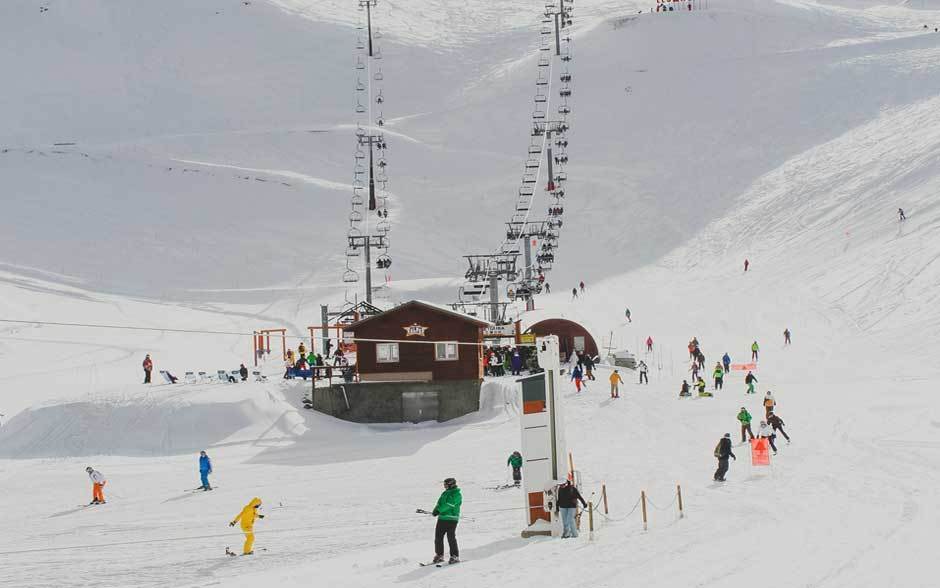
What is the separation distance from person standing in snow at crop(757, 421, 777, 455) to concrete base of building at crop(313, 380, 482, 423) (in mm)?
12440

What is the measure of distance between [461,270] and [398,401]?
3104 centimetres

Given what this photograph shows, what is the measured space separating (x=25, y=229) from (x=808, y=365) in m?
45.0

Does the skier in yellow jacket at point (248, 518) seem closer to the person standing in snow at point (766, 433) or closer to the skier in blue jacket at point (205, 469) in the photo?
the skier in blue jacket at point (205, 469)

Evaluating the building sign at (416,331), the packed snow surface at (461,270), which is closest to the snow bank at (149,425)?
the packed snow surface at (461,270)

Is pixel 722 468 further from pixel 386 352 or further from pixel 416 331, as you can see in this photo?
pixel 386 352

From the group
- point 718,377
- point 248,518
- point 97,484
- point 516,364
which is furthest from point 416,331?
point 248,518

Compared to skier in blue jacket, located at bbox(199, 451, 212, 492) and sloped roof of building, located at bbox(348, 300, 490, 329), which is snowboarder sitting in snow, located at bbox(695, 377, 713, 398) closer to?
sloped roof of building, located at bbox(348, 300, 490, 329)

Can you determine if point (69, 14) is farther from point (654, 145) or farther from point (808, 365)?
point (808, 365)

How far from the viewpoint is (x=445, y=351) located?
34.2 m

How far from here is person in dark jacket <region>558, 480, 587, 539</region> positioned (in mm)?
15188

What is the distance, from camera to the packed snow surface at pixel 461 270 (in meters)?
16.8

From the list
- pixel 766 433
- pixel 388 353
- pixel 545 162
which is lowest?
pixel 766 433

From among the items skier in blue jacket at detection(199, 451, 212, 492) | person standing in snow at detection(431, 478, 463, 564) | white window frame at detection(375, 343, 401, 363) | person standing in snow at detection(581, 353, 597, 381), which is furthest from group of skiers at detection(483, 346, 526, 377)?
person standing in snow at detection(431, 478, 463, 564)

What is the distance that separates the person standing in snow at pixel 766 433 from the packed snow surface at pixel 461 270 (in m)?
0.63
